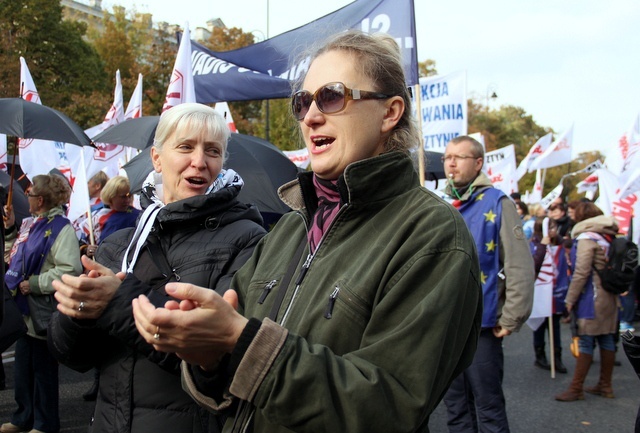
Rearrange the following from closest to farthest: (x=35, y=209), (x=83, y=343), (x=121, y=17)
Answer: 1. (x=83, y=343)
2. (x=35, y=209)
3. (x=121, y=17)

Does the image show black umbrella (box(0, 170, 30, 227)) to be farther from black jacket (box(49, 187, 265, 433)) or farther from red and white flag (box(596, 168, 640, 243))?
red and white flag (box(596, 168, 640, 243))

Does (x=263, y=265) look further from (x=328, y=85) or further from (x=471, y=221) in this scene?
(x=471, y=221)

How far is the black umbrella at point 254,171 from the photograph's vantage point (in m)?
5.07

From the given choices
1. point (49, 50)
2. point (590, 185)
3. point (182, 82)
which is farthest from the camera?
point (49, 50)

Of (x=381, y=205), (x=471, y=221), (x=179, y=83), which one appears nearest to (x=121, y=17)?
(x=179, y=83)

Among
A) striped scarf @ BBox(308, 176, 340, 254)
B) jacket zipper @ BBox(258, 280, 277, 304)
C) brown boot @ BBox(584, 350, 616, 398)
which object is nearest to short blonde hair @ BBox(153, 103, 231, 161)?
striped scarf @ BBox(308, 176, 340, 254)

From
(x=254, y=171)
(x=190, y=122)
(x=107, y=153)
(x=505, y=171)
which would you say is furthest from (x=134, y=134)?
(x=505, y=171)

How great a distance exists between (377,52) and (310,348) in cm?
81

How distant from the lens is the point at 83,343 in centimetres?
217

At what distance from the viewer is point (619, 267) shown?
628cm

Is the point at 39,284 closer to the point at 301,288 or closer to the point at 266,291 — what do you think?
the point at 266,291

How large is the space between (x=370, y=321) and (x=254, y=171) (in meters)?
4.00

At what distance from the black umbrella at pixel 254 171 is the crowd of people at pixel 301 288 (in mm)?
2356

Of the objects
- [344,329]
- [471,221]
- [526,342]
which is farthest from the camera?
[526,342]
